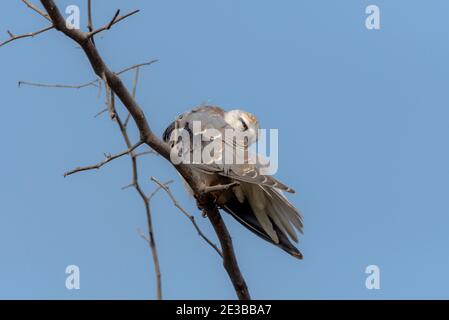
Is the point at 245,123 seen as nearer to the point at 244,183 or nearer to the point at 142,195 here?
the point at 244,183

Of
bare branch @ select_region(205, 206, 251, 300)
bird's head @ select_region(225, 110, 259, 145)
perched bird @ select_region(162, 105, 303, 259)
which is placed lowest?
bare branch @ select_region(205, 206, 251, 300)

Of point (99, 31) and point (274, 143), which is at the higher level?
point (99, 31)

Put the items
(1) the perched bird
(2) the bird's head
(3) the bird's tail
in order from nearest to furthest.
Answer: (1) the perched bird → (3) the bird's tail → (2) the bird's head

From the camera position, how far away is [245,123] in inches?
208

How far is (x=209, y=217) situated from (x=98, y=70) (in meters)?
1.28

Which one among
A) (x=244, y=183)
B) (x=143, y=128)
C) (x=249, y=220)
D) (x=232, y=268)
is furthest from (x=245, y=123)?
(x=143, y=128)

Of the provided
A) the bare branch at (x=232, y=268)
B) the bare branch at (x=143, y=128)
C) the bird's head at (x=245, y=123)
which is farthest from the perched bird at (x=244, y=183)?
the bare branch at (x=232, y=268)

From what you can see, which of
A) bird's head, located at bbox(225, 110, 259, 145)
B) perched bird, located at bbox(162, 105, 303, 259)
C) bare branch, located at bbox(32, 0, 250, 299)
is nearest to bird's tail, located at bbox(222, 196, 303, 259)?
perched bird, located at bbox(162, 105, 303, 259)

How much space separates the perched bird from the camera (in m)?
4.69

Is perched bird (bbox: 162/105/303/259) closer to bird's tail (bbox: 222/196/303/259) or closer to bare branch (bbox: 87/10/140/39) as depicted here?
bird's tail (bbox: 222/196/303/259)
